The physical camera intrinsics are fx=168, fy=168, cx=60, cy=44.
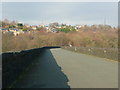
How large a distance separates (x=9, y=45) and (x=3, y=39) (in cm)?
136

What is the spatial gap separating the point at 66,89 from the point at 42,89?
0.93 meters

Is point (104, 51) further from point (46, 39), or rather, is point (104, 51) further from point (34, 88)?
point (46, 39)

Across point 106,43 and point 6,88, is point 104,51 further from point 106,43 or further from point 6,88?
point 106,43

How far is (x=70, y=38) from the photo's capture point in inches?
3354

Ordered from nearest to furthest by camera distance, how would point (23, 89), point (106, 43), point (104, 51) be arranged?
point (23, 89), point (104, 51), point (106, 43)

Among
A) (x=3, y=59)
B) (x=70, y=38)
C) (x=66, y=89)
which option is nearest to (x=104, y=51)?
(x=66, y=89)

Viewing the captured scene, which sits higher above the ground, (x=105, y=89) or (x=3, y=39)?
(x=3, y=39)

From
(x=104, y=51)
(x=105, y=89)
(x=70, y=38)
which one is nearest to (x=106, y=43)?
(x=104, y=51)

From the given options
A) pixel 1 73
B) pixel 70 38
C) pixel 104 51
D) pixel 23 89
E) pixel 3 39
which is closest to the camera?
pixel 1 73

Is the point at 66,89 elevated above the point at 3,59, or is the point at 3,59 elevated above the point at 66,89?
the point at 3,59

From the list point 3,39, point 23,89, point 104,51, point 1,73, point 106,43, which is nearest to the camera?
point 1,73

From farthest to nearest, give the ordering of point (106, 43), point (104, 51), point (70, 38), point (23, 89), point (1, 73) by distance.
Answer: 1. point (70, 38)
2. point (106, 43)
3. point (104, 51)
4. point (23, 89)
5. point (1, 73)

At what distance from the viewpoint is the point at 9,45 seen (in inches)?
979

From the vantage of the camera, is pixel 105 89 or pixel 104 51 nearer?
pixel 105 89
